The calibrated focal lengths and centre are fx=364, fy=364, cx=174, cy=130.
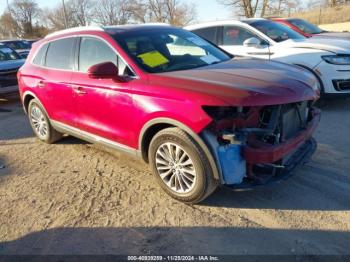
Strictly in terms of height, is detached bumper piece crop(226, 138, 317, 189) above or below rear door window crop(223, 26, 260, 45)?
below

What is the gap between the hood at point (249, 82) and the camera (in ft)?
10.7

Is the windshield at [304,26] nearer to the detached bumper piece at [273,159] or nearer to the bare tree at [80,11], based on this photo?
the detached bumper piece at [273,159]

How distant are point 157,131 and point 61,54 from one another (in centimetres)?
220

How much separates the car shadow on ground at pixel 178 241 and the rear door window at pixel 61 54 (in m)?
2.41

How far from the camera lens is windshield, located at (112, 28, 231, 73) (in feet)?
13.5

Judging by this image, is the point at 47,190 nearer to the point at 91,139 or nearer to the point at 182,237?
the point at 91,139

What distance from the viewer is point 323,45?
6977 millimetres

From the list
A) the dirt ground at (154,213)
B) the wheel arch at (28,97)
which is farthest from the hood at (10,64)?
the dirt ground at (154,213)

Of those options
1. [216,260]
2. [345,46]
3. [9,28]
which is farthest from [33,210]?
[9,28]

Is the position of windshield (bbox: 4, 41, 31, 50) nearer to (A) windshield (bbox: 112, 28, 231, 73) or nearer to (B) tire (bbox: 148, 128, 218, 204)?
(A) windshield (bbox: 112, 28, 231, 73)

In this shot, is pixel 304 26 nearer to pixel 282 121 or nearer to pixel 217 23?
pixel 217 23

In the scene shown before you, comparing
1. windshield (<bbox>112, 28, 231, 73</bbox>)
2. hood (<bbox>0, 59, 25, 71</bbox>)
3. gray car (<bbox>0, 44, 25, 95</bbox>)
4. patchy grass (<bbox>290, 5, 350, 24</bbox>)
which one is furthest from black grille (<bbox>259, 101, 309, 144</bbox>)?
patchy grass (<bbox>290, 5, 350, 24</bbox>)

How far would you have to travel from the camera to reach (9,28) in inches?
2744

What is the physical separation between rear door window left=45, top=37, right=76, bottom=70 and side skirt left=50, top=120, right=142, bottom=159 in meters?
0.85
